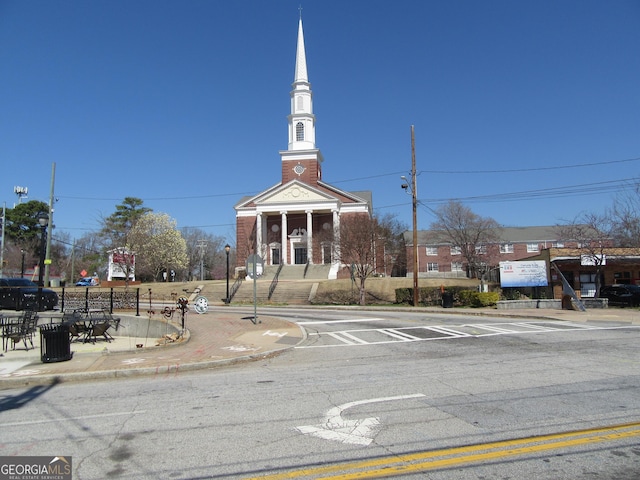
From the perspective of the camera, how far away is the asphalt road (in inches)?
177

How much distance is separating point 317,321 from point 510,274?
13.6m

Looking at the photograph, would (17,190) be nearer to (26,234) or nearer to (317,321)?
(26,234)

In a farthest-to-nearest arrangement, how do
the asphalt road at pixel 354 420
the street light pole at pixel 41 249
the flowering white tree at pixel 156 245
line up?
the flowering white tree at pixel 156 245, the street light pole at pixel 41 249, the asphalt road at pixel 354 420

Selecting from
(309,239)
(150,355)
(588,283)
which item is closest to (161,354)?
(150,355)

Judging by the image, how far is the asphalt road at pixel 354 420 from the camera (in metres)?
4.50

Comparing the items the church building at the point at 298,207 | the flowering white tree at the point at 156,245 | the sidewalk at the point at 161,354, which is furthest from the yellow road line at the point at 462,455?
the flowering white tree at the point at 156,245

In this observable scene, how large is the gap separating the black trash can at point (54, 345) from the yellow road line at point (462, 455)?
8886mm

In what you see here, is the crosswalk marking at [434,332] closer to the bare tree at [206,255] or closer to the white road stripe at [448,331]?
the white road stripe at [448,331]

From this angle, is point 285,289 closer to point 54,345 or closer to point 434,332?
point 434,332

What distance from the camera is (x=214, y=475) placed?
4332 millimetres

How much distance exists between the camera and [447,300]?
28.0 metres

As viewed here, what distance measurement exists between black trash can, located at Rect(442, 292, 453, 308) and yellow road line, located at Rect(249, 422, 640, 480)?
22870mm

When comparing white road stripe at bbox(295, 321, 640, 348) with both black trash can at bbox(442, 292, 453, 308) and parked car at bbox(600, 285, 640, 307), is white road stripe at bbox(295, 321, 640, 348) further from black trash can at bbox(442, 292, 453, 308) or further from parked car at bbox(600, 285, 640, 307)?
parked car at bbox(600, 285, 640, 307)

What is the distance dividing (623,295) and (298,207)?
3476cm
